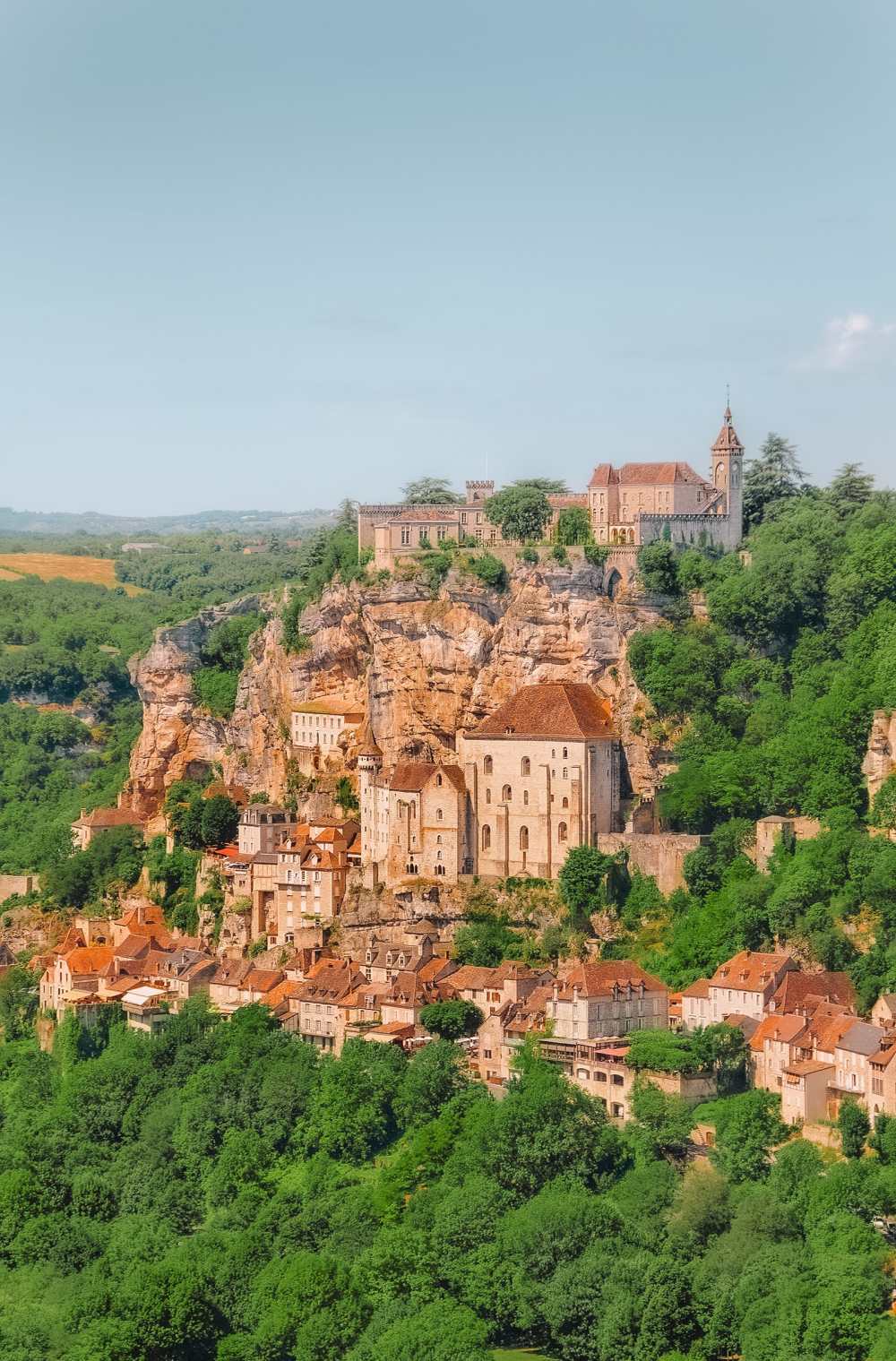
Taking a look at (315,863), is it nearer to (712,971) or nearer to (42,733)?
(712,971)

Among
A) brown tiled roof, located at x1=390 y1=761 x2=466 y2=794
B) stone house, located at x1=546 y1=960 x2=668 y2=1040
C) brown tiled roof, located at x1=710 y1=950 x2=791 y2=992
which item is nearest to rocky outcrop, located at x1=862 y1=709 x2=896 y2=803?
brown tiled roof, located at x1=710 y1=950 x2=791 y2=992

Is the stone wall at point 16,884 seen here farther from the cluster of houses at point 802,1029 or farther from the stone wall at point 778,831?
the cluster of houses at point 802,1029

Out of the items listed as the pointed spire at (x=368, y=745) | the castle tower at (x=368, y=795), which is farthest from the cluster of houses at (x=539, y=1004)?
the pointed spire at (x=368, y=745)

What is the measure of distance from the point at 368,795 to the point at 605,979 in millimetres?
12875

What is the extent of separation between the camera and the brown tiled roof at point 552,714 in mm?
71750

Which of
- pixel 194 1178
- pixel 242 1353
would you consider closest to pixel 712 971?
pixel 194 1178

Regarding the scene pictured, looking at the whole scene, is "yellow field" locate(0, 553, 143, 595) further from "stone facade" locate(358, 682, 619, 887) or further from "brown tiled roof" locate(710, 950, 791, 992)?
"brown tiled roof" locate(710, 950, 791, 992)

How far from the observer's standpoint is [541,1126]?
200 ft

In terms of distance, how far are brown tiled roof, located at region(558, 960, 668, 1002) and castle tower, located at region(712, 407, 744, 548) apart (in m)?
19.3

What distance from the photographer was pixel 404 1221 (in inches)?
2370

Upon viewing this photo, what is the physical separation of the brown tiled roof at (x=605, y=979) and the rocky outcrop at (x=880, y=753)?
7.86 m

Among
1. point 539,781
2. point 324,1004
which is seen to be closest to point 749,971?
point 539,781

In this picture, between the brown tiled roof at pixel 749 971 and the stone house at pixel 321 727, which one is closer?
the brown tiled roof at pixel 749 971

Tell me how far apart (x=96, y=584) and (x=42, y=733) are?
50801 mm
